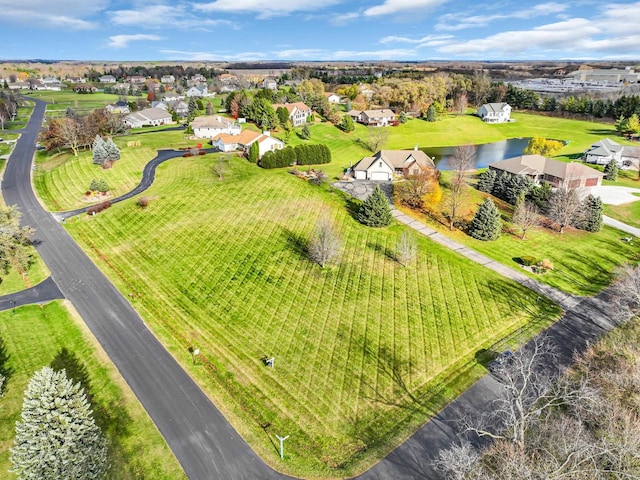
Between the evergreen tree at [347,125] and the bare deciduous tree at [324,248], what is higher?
the evergreen tree at [347,125]

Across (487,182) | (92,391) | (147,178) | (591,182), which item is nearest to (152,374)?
(92,391)

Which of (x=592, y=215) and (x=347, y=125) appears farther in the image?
(x=347, y=125)

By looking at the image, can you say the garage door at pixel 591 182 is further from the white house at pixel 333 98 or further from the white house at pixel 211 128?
the white house at pixel 333 98

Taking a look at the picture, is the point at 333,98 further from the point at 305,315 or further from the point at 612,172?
the point at 305,315

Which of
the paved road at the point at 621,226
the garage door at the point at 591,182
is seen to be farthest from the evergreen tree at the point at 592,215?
the garage door at the point at 591,182

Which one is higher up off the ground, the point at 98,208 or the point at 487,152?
the point at 98,208
